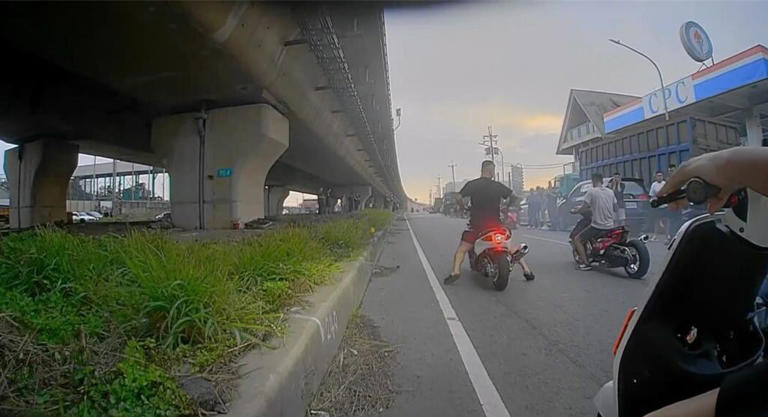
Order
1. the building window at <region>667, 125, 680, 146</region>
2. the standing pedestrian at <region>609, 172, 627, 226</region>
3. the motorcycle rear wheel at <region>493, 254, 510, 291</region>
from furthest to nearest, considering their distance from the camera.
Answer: the standing pedestrian at <region>609, 172, 627, 226</region> → the motorcycle rear wheel at <region>493, 254, 510, 291</region> → the building window at <region>667, 125, 680, 146</region>

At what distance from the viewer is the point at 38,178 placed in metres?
16.3

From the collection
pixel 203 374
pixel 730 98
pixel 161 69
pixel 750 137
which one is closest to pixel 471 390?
pixel 203 374

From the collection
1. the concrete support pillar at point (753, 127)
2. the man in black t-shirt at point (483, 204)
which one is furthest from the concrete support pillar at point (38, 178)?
the concrete support pillar at point (753, 127)

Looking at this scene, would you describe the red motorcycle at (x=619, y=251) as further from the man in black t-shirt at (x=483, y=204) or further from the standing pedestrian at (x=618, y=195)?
the man in black t-shirt at (x=483, y=204)

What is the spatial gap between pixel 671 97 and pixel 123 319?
554 cm

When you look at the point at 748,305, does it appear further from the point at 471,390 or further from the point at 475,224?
the point at 475,224

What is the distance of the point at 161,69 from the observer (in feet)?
29.0

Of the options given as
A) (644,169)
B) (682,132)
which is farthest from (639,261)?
(682,132)

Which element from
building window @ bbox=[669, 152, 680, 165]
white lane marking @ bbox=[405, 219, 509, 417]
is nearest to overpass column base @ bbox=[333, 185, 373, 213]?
white lane marking @ bbox=[405, 219, 509, 417]

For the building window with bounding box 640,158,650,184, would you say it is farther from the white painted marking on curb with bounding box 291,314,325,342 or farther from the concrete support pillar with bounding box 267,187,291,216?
the concrete support pillar with bounding box 267,187,291,216

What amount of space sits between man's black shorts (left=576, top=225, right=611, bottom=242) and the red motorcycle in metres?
0.04

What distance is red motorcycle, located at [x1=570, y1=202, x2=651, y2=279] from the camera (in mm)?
6871

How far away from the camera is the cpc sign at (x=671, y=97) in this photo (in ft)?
15.1

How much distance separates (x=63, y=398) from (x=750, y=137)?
170 inches
